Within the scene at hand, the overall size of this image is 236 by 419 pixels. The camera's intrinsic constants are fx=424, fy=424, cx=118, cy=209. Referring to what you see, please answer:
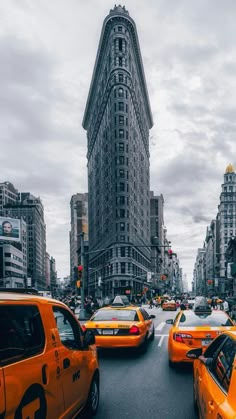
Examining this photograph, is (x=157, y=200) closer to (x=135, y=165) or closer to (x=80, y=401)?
(x=135, y=165)

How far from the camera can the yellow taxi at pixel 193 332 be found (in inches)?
377

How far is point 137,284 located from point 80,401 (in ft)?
326

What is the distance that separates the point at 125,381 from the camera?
9.10 meters

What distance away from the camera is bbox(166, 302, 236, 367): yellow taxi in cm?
959

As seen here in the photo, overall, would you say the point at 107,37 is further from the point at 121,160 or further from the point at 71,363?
the point at 71,363

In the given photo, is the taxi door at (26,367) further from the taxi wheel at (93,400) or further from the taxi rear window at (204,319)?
the taxi rear window at (204,319)

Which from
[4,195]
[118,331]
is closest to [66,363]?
[118,331]

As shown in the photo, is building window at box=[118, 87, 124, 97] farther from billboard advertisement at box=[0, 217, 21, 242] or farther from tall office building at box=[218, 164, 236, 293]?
tall office building at box=[218, 164, 236, 293]

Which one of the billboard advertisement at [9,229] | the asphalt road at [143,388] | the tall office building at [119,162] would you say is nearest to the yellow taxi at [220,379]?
the asphalt road at [143,388]

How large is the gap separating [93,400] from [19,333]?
306 centimetres

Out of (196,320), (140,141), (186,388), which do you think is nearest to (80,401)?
(186,388)

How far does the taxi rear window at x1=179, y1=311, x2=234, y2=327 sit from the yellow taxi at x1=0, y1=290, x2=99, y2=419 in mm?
4763

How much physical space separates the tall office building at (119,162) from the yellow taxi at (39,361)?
8087 centimetres

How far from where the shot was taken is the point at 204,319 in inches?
410
